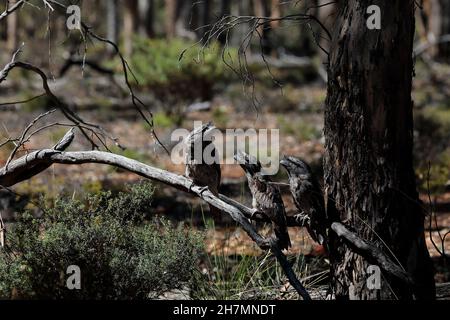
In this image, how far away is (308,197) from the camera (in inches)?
211

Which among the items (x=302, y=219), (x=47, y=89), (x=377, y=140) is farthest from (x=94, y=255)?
(x=377, y=140)

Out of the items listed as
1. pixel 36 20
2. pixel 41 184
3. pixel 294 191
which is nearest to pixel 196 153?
pixel 294 191

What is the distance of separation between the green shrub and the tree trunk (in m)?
1.25

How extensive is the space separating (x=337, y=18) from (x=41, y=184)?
5.99 meters

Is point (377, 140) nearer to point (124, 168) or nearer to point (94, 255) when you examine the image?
point (124, 168)

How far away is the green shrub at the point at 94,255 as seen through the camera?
5031 millimetres

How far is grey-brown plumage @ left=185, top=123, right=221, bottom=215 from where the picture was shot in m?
5.99

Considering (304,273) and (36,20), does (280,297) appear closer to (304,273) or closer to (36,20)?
(304,273)

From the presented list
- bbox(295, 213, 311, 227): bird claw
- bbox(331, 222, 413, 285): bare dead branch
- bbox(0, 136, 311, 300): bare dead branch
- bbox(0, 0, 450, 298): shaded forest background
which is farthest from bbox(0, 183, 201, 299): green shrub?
bbox(331, 222, 413, 285): bare dead branch

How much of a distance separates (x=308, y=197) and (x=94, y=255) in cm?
156

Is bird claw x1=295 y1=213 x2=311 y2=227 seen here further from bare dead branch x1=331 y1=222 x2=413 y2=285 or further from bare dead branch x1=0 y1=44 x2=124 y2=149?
bare dead branch x1=0 y1=44 x2=124 y2=149

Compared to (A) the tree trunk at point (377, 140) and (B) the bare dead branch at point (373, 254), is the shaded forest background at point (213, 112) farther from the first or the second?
(B) the bare dead branch at point (373, 254)

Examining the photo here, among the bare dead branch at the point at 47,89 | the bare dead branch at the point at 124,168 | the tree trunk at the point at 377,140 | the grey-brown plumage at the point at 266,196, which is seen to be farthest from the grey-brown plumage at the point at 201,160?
the tree trunk at the point at 377,140

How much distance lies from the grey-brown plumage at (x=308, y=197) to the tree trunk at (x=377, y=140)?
0.17 metres
